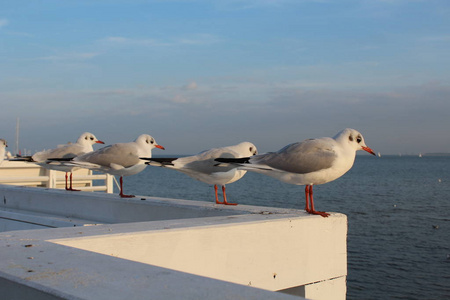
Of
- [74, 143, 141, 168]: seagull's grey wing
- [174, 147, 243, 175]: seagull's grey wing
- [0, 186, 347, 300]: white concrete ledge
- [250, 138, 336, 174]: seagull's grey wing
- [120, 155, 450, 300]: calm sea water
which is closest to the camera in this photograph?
[0, 186, 347, 300]: white concrete ledge

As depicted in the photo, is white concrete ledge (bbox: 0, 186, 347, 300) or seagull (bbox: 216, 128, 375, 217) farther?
seagull (bbox: 216, 128, 375, 217)

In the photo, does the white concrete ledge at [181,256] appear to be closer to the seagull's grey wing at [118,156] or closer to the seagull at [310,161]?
the seagull at [310,161]

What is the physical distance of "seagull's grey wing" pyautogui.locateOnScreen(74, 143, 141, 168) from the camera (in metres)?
9.04

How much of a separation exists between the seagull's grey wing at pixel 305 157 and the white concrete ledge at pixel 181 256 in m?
0.94

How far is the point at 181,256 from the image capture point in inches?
153

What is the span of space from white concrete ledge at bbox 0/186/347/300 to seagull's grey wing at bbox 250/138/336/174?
37.2 inches

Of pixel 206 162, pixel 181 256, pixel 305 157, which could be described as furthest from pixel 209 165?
pixel 181 256

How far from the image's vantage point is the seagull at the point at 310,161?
20.8ft

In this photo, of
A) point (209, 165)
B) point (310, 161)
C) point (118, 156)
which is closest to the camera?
point (310, 161)

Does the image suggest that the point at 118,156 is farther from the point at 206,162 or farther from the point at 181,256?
the point at 181,256

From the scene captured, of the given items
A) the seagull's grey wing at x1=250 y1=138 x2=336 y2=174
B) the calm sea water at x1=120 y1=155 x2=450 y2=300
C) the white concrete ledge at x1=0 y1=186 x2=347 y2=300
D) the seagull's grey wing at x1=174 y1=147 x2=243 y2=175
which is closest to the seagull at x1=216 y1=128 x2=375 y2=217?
the seagull's grey wing at x1=250 y1=138 x2=336 y2=174

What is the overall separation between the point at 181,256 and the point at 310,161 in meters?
2.87

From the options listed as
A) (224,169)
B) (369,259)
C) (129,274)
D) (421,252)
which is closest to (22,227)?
(224,169)

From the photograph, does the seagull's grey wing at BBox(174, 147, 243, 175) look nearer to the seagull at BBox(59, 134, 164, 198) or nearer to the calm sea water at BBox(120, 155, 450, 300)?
the seagull at BBox(59, 134, 164, 198)
